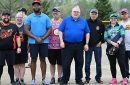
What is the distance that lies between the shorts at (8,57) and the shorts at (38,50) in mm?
498

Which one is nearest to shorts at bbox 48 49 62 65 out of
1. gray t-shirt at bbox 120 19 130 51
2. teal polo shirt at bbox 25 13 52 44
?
teal polo shirt at bbox 25 13 52 44

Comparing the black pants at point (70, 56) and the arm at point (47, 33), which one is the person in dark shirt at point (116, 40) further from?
the arm at point (47, 33)

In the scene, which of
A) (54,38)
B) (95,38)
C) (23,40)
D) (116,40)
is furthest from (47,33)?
(116,40)

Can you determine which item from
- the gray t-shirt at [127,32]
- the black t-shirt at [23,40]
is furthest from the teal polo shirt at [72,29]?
the gray t-shirt at [127,32]

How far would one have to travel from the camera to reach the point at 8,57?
32.5 ft

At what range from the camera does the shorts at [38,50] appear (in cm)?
985

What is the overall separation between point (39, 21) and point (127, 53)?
270cm

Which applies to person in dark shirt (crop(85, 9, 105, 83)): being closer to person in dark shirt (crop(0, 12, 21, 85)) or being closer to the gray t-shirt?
the gray t-shirt

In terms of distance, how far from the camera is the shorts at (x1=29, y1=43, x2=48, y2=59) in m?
9.85

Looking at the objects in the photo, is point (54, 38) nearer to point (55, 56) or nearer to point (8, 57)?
point (55, 56)

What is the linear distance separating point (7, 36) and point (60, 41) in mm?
1384

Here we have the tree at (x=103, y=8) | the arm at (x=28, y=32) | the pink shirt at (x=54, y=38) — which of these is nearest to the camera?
the arm at (x=28, y=32)

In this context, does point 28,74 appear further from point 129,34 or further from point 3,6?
point 3,6

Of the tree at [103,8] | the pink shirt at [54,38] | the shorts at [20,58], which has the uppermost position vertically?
the tree at [103,8]
